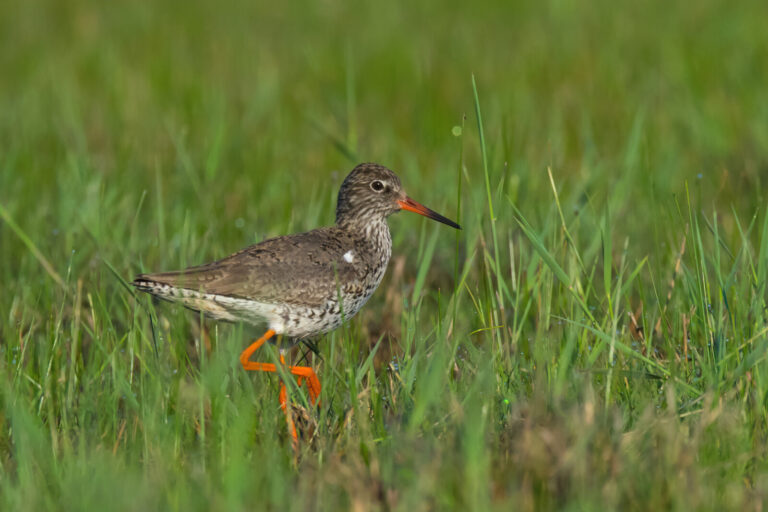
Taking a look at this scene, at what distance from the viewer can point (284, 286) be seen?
4.74 meters

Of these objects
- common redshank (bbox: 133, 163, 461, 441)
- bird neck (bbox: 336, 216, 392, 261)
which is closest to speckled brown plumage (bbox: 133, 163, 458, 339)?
common redshank (bbox: 133, 163, 461, 441)

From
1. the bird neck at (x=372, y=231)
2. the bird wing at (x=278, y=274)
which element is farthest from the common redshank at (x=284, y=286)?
the bird neck at (x=372, y=231)

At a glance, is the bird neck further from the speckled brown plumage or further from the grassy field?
the grassy field

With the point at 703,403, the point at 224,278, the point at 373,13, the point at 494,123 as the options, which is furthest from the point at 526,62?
the point at 703,403

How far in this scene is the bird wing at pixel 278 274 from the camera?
15.3 ft

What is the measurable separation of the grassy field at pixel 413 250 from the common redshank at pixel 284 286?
7.1 inches

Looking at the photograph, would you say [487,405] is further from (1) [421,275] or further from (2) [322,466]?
(1) [421,275]

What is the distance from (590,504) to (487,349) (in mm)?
1242

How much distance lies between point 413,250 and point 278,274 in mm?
1880

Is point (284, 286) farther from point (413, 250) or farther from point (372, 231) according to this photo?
point (413, 250)

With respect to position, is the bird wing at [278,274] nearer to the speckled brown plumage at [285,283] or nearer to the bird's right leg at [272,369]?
the speckled brown plumage at [285,283]

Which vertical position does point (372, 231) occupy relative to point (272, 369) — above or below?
above

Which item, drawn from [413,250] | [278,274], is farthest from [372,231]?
[413,250]

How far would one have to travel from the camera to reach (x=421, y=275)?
490 centimetres
